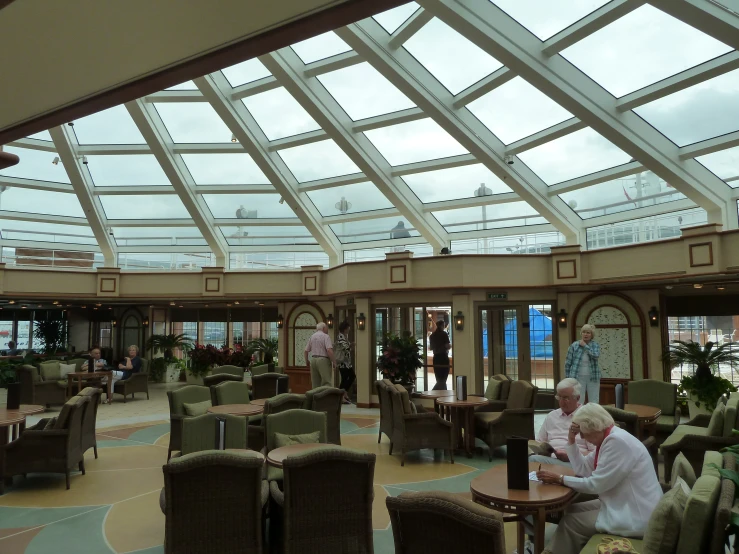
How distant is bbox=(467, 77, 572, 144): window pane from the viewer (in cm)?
861

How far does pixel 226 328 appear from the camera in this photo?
17.6 m

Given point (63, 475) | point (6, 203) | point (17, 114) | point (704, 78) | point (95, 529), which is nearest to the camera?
point (17, 114)

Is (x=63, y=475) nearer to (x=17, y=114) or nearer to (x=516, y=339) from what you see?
(x=17, y=114)

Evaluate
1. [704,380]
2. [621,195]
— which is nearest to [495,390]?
[704,380]

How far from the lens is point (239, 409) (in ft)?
22.8

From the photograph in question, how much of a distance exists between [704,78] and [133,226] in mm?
12663

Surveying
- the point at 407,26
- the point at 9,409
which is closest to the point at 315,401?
the point at 9,409

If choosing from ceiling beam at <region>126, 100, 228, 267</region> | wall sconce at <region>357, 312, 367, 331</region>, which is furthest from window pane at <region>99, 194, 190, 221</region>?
wall sconce at <region>357, 312, 367, 331</region>

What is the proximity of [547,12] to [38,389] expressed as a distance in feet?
39.0

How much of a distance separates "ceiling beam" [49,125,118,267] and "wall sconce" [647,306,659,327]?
12.4 meters

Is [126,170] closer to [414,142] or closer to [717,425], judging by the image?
[414,142]

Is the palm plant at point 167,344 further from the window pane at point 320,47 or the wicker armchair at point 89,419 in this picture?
the window pane at point 320,47

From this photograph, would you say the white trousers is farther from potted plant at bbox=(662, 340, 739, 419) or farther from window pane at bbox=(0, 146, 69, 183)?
window pane at bbox=(0, 146, 69, 183)

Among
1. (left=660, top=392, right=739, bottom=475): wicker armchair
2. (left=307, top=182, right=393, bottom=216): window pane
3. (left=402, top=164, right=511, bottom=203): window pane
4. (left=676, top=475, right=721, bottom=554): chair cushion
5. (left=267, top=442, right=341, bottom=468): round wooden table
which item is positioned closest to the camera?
(left=676, top=475, right=721, bottom=554): chair cushion
